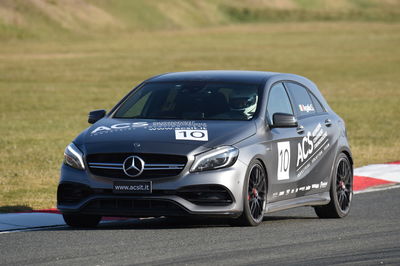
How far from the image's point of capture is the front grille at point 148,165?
399 inches

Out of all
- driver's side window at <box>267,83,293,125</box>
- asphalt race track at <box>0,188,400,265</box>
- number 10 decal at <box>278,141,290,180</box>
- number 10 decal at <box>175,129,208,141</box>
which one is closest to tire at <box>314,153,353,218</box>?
asphalt race track at <box>0,188,400,265</box>

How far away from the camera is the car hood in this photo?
1020 centimetres

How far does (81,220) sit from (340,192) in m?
3.17

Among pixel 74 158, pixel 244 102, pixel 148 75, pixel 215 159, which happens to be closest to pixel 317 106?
pixel 244 102

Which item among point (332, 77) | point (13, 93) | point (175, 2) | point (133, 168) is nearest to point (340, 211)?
point (133, 168)

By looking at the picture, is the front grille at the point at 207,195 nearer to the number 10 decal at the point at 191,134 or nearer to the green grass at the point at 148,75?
the number 10 decal at the point at 191,134

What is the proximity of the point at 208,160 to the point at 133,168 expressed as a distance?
68 centimetres

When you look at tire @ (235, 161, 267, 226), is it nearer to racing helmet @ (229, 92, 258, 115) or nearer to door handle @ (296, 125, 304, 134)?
racing helmet @ (229, 92, 258, 115)

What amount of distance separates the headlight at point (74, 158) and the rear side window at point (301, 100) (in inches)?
106

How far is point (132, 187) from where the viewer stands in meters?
10.1

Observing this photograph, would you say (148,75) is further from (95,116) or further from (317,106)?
(95,116)

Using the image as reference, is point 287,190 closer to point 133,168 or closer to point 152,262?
point 133,168

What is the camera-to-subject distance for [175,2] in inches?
4540

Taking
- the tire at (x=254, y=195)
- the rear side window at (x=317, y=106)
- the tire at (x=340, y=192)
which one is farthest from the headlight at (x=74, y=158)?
the rear side window at (x=317, y=106)
